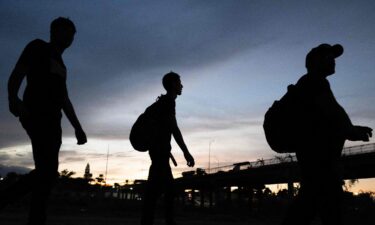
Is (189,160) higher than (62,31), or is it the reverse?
(62,31)

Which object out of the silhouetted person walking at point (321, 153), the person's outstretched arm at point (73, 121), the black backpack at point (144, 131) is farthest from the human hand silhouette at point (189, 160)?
the silhouetted person walking at point (321, 153)

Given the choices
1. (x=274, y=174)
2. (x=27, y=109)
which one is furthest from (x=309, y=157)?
(x=274, y=174)

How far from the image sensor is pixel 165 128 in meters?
4.82

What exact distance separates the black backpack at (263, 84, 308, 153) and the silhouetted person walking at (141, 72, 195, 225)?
1.74m

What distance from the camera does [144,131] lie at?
4727 millimetres

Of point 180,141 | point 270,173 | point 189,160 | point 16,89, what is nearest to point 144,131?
point 180,141

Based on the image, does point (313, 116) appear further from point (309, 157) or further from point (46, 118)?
point (46, 118)

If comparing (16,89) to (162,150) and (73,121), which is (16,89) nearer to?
(73,121)

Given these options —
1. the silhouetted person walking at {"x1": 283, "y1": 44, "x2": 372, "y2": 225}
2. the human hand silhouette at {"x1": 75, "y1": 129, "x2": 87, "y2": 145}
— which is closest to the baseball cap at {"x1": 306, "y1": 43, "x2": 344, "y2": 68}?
the silhouetted person walking at {"x1": 283, "y1": 44, "x2": 372, "y2": 225}

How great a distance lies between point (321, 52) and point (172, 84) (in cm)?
219

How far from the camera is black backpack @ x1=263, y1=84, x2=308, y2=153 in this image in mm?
3215

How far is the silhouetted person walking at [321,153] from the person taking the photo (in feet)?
9.95

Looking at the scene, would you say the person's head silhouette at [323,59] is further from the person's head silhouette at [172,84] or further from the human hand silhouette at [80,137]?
the human hand silhouette at [80,137]

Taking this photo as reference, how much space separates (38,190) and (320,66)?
2686 mm
